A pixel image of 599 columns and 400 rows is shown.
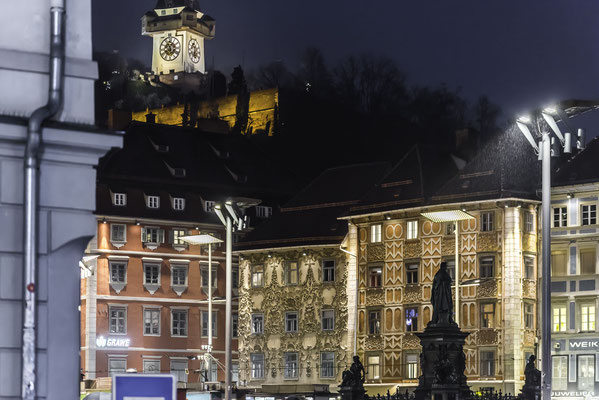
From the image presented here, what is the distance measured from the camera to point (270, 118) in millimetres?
143125

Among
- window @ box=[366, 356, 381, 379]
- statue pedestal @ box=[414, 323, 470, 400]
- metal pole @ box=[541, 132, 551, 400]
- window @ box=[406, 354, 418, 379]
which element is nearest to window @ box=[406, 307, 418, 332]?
window @ box=[406, 354, 418, 379]

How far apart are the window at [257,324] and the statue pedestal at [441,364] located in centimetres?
3561

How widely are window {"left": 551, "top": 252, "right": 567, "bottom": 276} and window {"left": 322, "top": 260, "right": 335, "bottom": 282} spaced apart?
13173 mm

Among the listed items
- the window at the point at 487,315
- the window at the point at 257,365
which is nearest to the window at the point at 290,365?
the window at the point at 257,365

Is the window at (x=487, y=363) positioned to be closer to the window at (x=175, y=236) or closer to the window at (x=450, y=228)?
the window at (x=450, y=228)

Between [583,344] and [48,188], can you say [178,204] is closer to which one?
[583,344]

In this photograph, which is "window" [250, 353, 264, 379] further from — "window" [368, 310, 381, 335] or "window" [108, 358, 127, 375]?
"window" [368, 310, 381, 335]

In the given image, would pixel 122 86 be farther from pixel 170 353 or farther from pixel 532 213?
pixel 532 213

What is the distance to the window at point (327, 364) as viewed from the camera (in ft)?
269

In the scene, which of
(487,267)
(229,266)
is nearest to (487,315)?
(487,267)

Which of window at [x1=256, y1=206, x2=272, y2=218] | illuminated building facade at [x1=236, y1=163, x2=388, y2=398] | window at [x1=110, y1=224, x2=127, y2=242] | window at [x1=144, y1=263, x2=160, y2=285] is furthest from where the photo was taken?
window at [x1=256, y1=206, x2=272, y2=218]

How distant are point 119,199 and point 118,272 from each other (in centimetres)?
396

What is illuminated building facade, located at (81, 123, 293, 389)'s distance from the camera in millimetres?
85938

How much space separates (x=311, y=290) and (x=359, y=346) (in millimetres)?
5095
